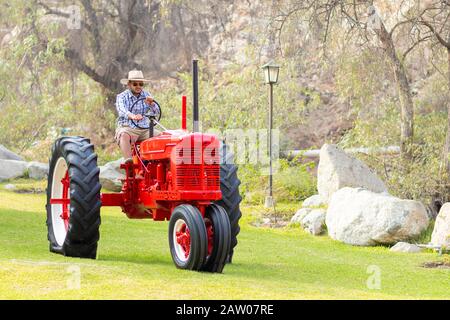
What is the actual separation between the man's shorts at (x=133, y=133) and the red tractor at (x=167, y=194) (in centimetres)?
9

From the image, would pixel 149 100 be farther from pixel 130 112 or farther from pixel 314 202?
pixel 314 202

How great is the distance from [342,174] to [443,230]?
359cm

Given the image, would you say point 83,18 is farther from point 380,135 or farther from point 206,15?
point 380,135

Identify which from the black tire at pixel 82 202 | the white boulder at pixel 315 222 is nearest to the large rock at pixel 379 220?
the white boulder at pixel 315 222

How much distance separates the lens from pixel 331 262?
1095 centimetres

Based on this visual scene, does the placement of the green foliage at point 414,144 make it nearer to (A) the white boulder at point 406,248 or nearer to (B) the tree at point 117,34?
(A) the white boulder at point 406,248

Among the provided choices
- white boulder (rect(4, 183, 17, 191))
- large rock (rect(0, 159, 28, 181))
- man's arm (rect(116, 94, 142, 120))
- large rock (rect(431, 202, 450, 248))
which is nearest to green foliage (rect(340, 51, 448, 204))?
large rock (rect(431, 202, 450, 248))

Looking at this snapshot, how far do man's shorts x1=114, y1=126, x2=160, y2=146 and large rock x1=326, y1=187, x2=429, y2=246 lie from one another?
4205mm

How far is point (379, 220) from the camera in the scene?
42.9 ft

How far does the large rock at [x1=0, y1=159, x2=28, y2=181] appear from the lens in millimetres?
22219

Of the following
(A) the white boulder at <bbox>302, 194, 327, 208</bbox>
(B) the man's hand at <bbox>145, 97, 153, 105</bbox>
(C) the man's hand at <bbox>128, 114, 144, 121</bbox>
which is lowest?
(A) the white boulder at <bbox>302, 194, 327, 208</bbox>

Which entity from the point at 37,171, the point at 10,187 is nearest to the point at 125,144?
the point at 10,187

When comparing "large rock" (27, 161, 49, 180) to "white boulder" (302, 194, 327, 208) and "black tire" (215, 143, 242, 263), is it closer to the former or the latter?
"white boulder" (302, 194, 327, 208)
